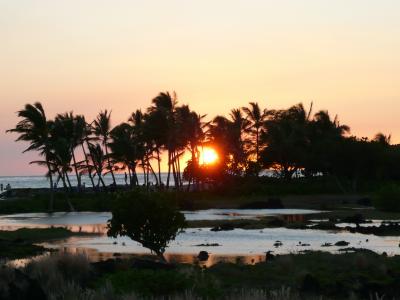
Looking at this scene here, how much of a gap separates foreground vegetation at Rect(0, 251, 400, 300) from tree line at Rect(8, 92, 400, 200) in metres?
49.5

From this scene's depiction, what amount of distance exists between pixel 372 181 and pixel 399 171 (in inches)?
138

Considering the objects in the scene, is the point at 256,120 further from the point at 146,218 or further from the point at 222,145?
the point at 146,218

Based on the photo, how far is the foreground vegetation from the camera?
39.4ft

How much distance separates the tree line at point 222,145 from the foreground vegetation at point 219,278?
162ft

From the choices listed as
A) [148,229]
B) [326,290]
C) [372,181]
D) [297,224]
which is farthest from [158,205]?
[372,181]

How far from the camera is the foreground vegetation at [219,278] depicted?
1202 centimetres

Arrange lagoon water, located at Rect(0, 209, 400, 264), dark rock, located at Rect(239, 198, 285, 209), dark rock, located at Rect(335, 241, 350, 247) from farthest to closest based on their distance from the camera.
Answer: dark rock, located at Rect(239, 198, 285, 209), dark rock, located at Rect(335, 241, 350, 247), lagoon water, located at Rect(0, 209, 400, 264)

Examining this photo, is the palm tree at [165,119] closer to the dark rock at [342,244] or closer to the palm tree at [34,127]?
the palm tree at [34,127]

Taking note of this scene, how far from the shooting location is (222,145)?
8469cm

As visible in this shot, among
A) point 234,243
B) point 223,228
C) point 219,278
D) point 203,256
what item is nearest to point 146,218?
point 203,256

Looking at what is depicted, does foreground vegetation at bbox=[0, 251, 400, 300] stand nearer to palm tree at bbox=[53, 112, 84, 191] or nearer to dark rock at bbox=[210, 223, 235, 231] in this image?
dark rock at bbox=[210, 223, 235, 231]

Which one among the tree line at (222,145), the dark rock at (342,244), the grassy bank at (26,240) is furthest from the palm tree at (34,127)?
the dark rock at (342,244)

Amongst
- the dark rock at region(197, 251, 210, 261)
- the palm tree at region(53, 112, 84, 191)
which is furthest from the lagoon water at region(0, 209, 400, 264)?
the palm tree at region(53, 112, 84, 191)

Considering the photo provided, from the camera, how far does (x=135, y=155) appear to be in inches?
3132
